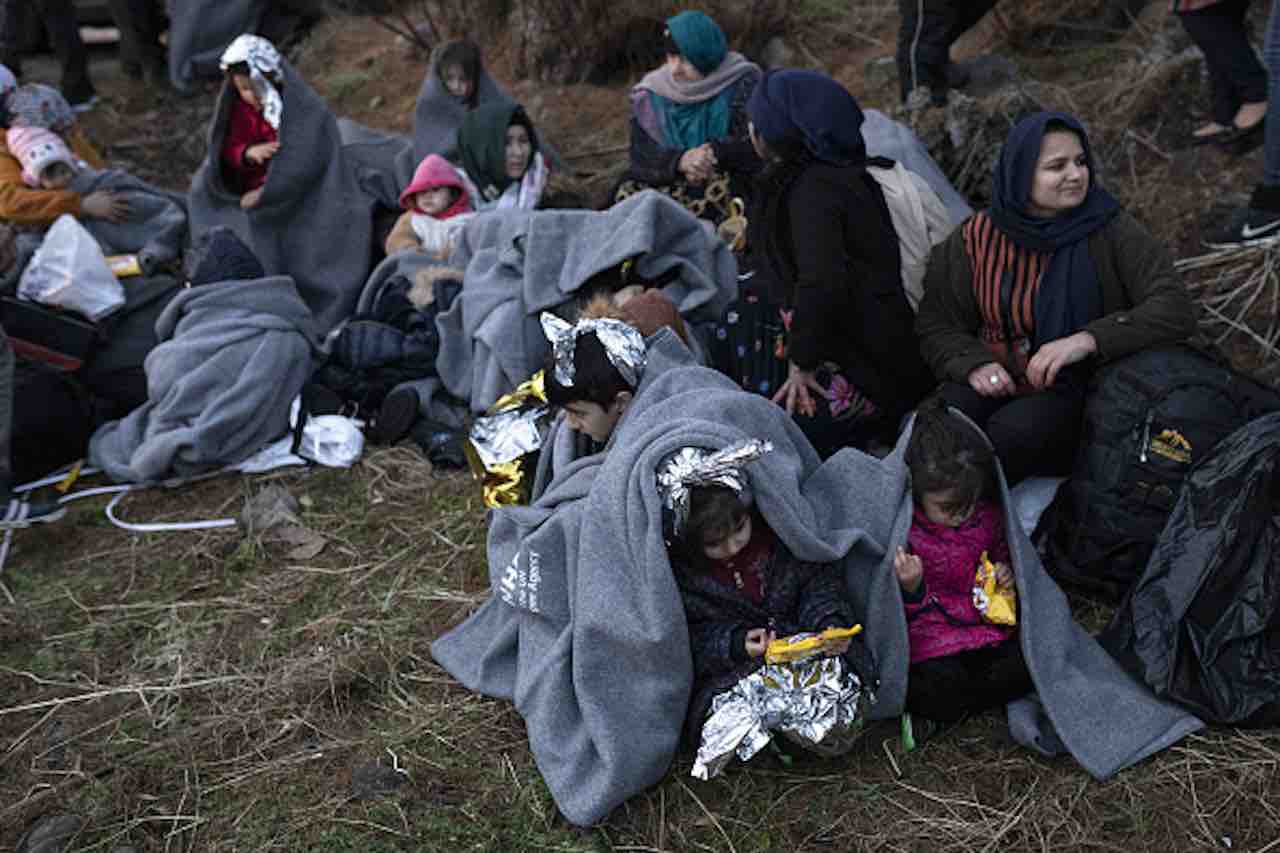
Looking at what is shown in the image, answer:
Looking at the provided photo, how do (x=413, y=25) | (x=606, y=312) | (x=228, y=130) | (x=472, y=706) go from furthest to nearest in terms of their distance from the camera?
1. (x=413, y=25)
2. (x=228, y=130)
3. (x=606, y=312)
4. (x=472, y=706)

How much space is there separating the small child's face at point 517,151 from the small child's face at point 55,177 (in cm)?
216

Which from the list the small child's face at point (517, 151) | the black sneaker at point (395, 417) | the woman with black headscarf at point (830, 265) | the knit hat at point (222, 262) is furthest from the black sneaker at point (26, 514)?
the woman with black headscarf at point (830, 265)

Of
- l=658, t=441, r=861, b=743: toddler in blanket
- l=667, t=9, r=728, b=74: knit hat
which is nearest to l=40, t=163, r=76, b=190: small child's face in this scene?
l=667, t=9, r=728, b=74: knit hat

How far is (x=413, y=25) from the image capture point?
895cm

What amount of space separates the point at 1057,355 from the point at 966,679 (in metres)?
0.98

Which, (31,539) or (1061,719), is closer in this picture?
(1061,719)

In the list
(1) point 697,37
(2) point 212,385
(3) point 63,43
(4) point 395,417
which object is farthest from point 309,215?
(3) point 63,43

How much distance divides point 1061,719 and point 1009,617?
0.26 metres

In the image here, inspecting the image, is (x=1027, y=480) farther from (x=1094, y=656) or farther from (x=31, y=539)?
(x=31, y=539)

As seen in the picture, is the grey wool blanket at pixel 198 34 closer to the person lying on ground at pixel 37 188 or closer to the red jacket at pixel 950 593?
the person lying on ground at pixel 37 188

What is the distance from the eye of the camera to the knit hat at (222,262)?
17.1 feet

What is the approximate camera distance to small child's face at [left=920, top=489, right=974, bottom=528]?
10.2 feet

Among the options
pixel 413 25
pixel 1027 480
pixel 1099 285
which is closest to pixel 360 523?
pixel 1027 480

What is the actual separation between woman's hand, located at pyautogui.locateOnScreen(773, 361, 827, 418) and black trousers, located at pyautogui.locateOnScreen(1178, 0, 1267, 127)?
2.33m
